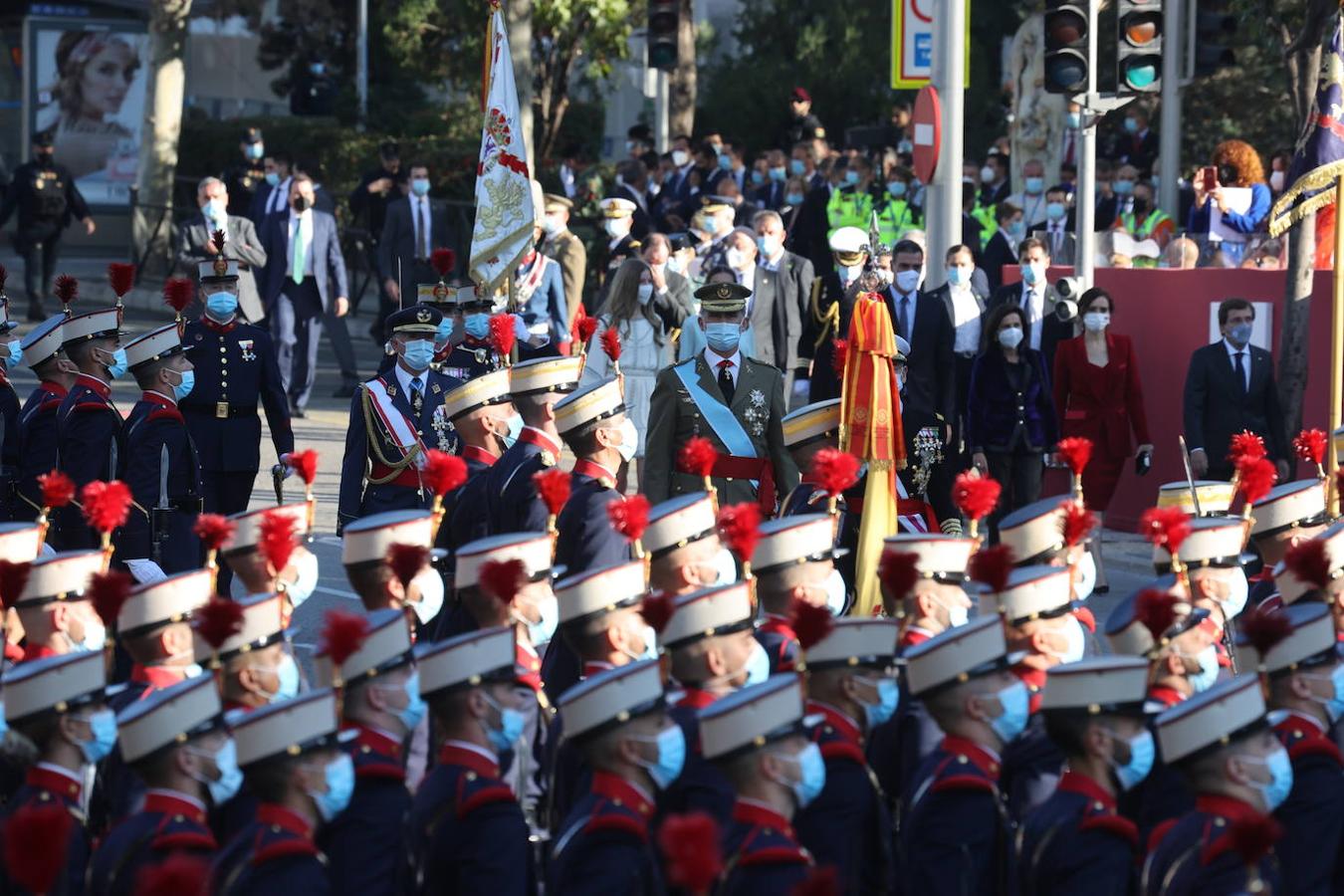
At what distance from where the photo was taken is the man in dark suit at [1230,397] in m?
13.7

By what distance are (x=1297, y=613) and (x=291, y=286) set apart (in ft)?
41.7

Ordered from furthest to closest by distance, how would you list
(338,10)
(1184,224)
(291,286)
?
(338,10), (1184,224), (291,286)

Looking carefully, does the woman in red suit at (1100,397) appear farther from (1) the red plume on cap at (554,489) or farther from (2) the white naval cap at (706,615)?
(2) the white naval cap at (706,615)

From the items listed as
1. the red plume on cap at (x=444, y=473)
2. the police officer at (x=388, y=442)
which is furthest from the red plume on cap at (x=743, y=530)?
the police officer at (x=388, y=442)

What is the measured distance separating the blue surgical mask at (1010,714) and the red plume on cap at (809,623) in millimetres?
499

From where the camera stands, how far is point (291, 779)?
6.38 metres

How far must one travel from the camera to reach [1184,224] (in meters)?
21.5

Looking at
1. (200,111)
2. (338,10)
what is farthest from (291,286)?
(338,10)

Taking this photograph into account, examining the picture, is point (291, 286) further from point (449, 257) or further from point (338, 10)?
point (338, 10)

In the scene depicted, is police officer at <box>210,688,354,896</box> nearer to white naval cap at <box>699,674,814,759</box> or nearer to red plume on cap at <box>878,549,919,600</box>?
white naval cap at <box>699,674,814,759</box>

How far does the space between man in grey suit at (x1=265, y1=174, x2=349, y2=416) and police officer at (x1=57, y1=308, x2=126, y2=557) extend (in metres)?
7.10

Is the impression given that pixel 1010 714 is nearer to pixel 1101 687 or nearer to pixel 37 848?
pixel 1101 687

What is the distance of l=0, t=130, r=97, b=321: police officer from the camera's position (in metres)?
24.6

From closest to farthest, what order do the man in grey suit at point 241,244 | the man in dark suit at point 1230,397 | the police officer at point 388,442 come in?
1. the police officer at point 388,442
2. the man in dark suit at point 1230,397
3. the man in grey suit at point 241,244
